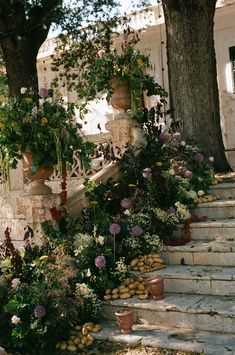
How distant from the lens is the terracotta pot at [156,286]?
490 cm

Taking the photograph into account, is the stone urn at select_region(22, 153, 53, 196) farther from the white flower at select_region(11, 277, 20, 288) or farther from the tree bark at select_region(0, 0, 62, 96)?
the tree bark at select_region(0, 0, 62, 96)

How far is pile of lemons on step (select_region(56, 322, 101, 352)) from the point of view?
15.0 feet

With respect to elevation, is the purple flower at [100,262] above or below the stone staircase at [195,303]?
above

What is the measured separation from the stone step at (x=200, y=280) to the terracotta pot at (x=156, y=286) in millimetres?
277

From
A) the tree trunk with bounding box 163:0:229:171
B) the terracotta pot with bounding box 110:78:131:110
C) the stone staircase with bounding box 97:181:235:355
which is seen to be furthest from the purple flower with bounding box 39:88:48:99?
the tree trunk with bounding box 163:0:229:171

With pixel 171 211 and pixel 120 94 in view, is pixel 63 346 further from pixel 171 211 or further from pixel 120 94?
pixel 120 94

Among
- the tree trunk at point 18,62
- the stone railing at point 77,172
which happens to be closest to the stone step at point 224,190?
the stone railing at point 77,172

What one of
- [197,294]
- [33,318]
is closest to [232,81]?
[197,294]

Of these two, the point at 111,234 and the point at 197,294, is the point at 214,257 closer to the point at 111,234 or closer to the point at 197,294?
the point at 197,294

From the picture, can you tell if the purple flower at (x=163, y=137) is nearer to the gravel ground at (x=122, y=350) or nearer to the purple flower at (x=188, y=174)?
the purple flower at (x=188, y=174)

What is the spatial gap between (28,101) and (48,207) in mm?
1403

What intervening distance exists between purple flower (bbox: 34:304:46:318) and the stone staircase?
631 mm

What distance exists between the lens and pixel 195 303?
15.5 ft

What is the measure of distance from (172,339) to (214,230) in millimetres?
2035
